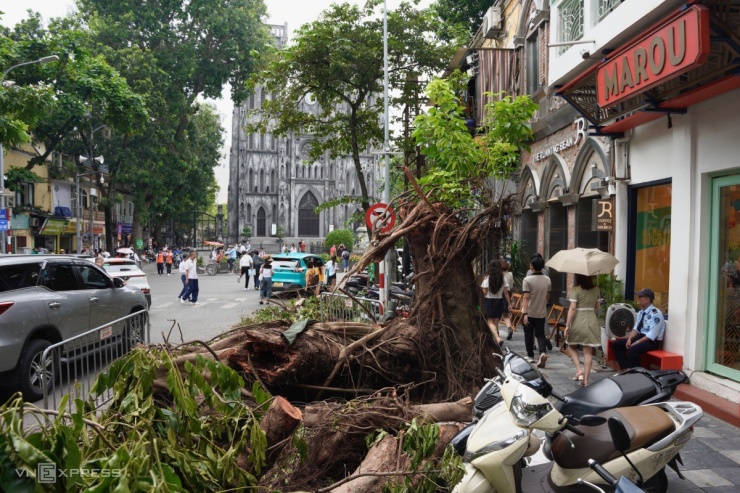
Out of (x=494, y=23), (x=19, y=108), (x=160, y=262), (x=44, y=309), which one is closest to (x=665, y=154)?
(x=44, y=309)

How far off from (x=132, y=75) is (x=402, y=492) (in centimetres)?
3272

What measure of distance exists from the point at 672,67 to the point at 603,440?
4496 millimetres

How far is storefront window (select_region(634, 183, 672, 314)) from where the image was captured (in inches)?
359

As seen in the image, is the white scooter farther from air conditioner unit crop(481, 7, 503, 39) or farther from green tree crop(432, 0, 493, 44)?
green tree crop(432, 0, 493, 44)

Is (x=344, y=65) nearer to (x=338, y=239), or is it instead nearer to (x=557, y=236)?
(x=557, y=236)

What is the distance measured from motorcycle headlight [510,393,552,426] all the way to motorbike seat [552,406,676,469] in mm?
571

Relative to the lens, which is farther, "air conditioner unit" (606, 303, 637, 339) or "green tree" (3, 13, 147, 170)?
"green tree" (3, 13, 147, 170)

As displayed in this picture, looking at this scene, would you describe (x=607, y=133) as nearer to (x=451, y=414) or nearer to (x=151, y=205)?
Answer: (x=451, y=414)

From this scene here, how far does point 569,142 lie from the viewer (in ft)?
41.4

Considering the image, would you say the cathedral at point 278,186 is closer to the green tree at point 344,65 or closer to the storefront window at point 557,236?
the green tree at point 344,65

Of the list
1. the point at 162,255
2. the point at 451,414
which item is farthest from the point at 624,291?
the point at 162,255

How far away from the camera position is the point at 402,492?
3.68m

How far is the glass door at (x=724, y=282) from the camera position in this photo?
7230mm

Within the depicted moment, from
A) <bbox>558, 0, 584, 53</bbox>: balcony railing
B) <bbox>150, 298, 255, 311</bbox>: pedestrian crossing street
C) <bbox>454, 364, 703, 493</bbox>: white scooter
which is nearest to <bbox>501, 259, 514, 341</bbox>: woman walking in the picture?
<bbox>558, 0, 584, 53</bbox>: balcony railing
